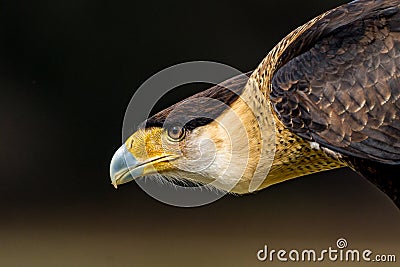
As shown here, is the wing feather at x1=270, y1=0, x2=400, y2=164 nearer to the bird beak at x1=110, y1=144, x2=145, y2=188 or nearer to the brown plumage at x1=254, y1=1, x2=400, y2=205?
the brown plumage at x1=254, y1=1, x2=400, y2=205

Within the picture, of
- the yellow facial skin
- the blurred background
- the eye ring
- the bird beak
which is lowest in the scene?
the bird beak

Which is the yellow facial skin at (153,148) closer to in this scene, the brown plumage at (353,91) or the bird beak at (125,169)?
the bird beak at (125,169)

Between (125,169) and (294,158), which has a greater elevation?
(294,158)

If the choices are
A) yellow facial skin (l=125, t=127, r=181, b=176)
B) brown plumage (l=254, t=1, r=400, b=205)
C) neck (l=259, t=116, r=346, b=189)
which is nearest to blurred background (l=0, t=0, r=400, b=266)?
neck (l=259, t=116, r=346, b=189)

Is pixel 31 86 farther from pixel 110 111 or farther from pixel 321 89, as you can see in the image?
pixel 321 89

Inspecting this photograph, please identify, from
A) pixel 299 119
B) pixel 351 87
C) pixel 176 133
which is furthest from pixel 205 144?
pixel 351 87

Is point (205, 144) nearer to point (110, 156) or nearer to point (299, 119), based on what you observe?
point (299, 119)

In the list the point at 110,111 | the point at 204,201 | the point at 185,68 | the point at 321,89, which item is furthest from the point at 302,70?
the point at 110,111
